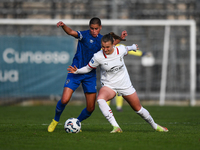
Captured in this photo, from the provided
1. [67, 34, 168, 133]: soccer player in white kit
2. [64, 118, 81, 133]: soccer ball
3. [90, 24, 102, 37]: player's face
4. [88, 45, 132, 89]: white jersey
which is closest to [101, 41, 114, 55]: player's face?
[67, 34, 168, 133]: soccer player in white kit

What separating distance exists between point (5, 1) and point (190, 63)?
852 cm

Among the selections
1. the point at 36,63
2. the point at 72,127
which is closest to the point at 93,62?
the point at 72,127

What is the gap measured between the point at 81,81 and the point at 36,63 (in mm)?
7881

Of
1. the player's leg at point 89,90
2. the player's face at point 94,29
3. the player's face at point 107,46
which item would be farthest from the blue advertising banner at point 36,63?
the player's face at point 107,46

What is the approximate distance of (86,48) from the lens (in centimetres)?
646

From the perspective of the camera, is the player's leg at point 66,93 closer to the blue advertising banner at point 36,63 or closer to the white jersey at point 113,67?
the white jersey at point 113,67


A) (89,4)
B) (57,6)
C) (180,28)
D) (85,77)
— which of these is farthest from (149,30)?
(85,77)

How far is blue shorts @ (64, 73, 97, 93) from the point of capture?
21.0 feet

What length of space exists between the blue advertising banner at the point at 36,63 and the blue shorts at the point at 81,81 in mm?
7554

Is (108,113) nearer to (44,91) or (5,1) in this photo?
(44,91)

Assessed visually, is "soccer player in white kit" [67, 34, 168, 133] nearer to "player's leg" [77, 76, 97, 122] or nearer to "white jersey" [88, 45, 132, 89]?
"white jersey" [88, 45, 132, 89]

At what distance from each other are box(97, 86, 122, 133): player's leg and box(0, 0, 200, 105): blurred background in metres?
8.04

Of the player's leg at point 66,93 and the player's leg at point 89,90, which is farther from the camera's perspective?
the player's leg at point 89,90

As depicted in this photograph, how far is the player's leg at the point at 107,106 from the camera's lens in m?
5.91
